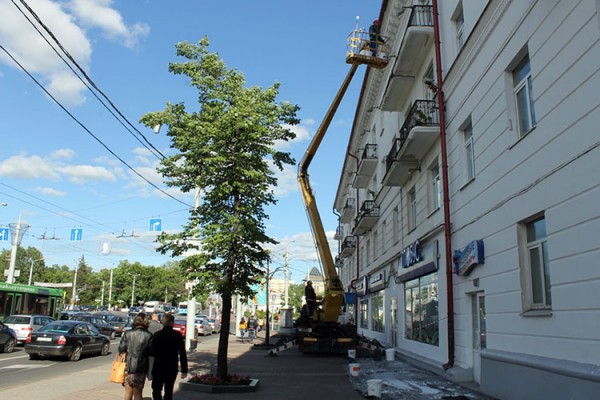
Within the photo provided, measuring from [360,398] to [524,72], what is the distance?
7442mm

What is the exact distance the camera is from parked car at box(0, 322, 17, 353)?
19.4 metres

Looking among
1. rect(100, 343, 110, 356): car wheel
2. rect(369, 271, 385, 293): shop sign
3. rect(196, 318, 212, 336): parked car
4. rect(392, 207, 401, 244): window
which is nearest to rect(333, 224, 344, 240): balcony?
rect(196, 318, 212, 336): parked car

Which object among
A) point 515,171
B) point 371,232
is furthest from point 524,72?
point 371,232

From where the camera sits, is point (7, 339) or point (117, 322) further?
point (117, 322)

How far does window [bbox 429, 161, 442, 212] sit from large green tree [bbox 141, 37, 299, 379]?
5.29 metres

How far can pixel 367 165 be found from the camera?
88.8 feet

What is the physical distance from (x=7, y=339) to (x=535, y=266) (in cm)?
1994

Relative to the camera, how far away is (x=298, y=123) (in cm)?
1295

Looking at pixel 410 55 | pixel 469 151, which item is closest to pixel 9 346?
pixel 469 151

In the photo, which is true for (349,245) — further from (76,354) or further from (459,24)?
(459,24)

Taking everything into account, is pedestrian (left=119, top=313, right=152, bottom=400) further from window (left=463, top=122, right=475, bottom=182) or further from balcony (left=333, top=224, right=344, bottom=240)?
balcony (left=333, top=224, right=344, bottom=240)

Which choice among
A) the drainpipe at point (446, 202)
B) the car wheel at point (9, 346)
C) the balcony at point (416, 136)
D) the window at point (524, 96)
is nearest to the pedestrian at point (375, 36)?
the balcony at point (416, 136)

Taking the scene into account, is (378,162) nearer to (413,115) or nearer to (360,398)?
(413,115)

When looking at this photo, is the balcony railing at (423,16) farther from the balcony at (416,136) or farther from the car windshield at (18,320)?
the car windshield at (18,320)
